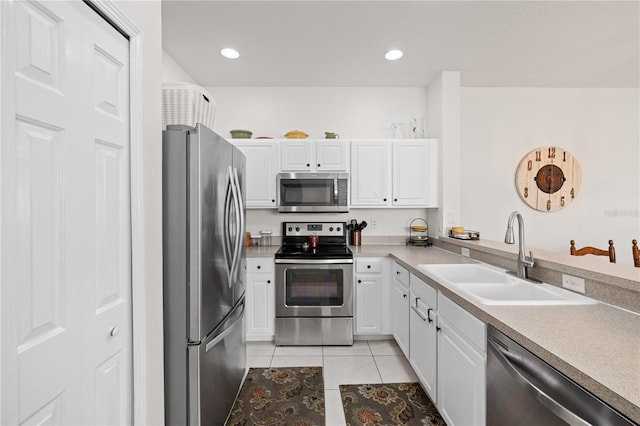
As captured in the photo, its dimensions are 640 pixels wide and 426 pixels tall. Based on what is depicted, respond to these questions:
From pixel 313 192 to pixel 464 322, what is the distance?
206cm

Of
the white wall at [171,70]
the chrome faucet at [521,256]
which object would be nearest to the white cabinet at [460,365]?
the chrome faucet at [521,256]

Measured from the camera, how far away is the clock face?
3643 millimetres

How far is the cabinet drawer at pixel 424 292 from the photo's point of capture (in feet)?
6.22

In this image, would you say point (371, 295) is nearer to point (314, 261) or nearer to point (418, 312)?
point (314, 261)

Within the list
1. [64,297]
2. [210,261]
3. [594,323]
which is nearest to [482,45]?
[594,323]

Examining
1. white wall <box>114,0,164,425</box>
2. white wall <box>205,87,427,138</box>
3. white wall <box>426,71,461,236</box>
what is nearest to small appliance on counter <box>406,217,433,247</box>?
white wall <box>426,71,461,236</box>

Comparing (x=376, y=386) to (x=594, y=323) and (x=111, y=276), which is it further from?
(x=111, y=276)

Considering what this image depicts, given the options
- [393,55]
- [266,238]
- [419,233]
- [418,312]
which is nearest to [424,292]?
[418,312]

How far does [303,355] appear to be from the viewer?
2.77m

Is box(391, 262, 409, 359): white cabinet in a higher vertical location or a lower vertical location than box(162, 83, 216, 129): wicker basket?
lower

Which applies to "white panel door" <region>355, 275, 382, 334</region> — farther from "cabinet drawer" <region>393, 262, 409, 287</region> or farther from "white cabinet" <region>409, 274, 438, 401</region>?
"white cabinet" <region>409, 274, 438, 401</region>

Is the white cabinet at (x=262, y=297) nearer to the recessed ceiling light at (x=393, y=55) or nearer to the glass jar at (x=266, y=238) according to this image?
the glass jar at (x=266, y=238)

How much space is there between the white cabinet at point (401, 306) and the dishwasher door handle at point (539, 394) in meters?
1.24

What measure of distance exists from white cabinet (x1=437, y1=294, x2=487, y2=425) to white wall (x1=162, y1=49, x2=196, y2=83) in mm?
2848
